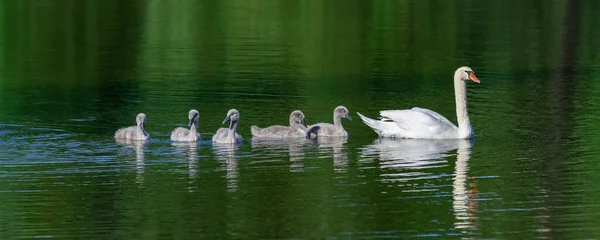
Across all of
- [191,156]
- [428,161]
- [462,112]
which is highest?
[462,112]

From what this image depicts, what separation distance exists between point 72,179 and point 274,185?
2.44 metres

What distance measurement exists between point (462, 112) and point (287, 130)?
2.63m

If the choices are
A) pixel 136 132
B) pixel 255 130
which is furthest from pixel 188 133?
pixel 255 130

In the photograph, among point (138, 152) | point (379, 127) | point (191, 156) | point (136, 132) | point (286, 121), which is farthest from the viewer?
point (286, 121)

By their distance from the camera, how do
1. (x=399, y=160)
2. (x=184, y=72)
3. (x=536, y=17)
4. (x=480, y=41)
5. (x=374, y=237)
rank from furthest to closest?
(x=536, y=17) < (x=480, y=41) < (x=184, y=72) < (x=399, y=160) < (x=374, y=237)

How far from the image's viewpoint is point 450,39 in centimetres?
3953

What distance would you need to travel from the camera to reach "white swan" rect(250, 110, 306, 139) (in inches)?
851

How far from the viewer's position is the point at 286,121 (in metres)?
23.7

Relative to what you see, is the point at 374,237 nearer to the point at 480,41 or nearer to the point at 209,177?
the point at 209,177

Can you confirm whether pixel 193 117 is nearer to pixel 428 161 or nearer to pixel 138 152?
pixel 138 152

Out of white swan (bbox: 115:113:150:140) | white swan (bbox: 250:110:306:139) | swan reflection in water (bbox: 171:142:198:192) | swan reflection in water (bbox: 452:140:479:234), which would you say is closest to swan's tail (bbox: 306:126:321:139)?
white swan (bbox: 250:110:306:139)

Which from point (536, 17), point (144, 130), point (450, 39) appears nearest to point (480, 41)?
point (450, 39)

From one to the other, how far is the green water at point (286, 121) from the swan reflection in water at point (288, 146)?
72 millimetres

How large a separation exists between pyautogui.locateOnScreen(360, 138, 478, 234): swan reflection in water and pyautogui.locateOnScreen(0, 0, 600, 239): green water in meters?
0.05
